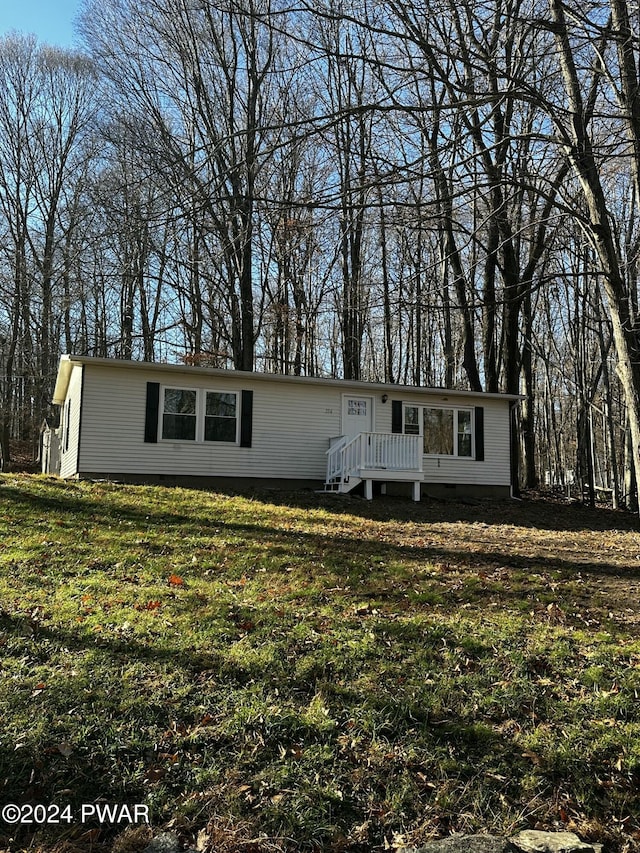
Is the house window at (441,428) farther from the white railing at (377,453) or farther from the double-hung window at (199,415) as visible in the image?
the double-hung window at (199,415)

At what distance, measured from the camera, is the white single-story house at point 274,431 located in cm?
1268

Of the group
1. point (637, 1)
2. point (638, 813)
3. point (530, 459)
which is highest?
point (637, 1)

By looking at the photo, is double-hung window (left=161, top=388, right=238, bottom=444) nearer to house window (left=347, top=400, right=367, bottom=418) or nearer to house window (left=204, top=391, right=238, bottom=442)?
house window (left=204, top=391, right=238, bottom=442)

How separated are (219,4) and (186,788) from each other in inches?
184

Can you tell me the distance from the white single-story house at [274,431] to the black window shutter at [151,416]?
0.9 inches

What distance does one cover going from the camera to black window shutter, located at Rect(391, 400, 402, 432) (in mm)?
14781

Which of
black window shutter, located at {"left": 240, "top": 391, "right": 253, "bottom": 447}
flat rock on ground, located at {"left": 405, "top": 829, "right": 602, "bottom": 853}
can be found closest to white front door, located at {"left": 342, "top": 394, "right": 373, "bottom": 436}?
black window shutter, located at {"left": 240, "top": 391, "right": 253, "bottom": 447}

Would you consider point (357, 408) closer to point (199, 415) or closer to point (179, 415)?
point (199, 415)

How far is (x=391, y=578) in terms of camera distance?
591cm

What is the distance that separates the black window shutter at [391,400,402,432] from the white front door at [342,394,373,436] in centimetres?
57

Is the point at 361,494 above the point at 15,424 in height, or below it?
below

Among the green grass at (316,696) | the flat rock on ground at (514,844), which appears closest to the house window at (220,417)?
the green grass at (316,696)

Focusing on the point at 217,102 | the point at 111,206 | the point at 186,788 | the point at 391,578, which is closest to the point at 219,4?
the point at 111,206

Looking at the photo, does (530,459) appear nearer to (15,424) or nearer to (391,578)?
(391,578)
